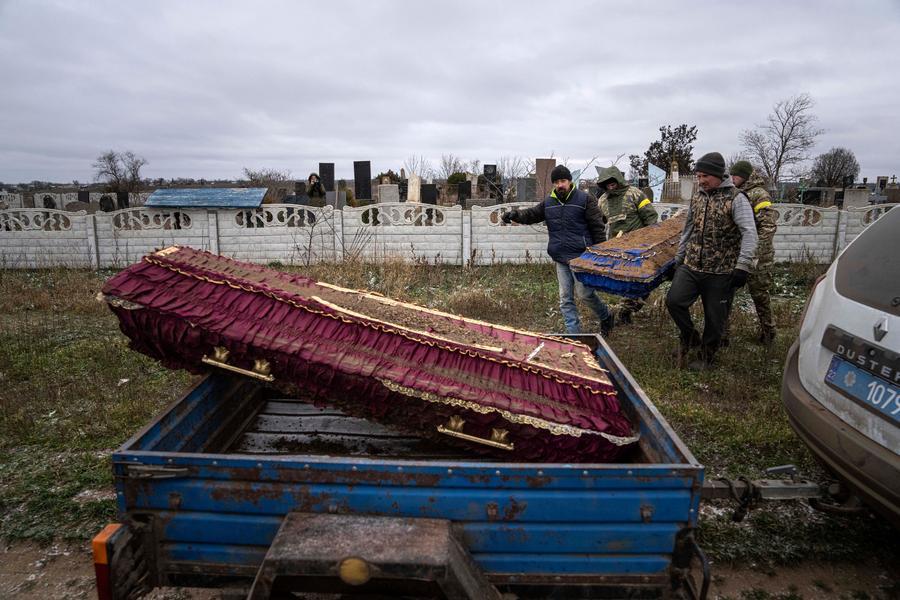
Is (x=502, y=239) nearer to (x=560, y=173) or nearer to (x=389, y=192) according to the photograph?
(x=389, y=192)

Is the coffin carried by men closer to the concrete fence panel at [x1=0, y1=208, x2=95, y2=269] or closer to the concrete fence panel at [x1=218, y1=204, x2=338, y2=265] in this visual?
the concrete fence panel at [x1=218, y1=204, x2=338, y2=265]

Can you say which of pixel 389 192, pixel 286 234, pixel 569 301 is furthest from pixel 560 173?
pixel 389 192

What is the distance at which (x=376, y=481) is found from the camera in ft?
6.15

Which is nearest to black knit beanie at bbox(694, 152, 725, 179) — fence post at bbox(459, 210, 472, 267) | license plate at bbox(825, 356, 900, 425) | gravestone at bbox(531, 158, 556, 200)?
license plate at bbox(825, 356, 900, 425)

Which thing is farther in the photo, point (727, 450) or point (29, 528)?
point (727, 450)

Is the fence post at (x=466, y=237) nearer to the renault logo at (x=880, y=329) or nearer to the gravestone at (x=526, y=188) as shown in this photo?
the gravestone at (x=526, y=188)

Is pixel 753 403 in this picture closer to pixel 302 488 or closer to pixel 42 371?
pixel 302 488

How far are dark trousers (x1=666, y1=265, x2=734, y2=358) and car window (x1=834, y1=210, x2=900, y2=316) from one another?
1712mm

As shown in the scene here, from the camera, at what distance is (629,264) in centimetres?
529

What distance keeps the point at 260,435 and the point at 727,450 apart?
3097 millimetres

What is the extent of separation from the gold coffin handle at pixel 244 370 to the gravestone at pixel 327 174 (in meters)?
13.2

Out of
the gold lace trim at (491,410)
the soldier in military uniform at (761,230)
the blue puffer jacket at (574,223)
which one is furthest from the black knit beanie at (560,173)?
the gold lace trim at (491,410)

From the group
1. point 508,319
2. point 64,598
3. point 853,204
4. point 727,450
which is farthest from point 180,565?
point 853,204

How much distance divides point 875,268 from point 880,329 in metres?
0.41
